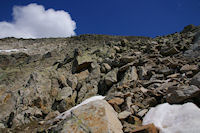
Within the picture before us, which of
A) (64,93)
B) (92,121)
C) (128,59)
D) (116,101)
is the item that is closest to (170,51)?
(128,59)

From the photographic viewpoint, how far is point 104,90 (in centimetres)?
1062

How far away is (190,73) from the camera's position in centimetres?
658

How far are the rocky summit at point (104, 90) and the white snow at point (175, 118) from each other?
0.81 ft

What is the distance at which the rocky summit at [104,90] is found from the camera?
14.8ft

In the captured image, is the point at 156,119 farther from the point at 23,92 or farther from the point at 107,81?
the point at 23,92

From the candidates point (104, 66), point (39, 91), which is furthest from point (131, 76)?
point (39, 91)

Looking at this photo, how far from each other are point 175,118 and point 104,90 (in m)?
6.77

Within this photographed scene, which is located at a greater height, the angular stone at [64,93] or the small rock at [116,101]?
the small rock at [116,101]

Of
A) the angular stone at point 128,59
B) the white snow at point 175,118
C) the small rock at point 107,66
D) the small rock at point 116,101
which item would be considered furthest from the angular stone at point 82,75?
the white snow at point 175,118

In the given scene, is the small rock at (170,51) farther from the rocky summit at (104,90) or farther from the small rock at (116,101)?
the small rock at (116,101)

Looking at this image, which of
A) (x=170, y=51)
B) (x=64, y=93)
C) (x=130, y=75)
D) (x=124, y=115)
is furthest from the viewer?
(x=64, y=93)

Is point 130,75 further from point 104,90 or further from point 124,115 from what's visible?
point 124,115

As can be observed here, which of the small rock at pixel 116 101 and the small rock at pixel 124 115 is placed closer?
the small rock at pixel 124 115

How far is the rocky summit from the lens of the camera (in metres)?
4.52
